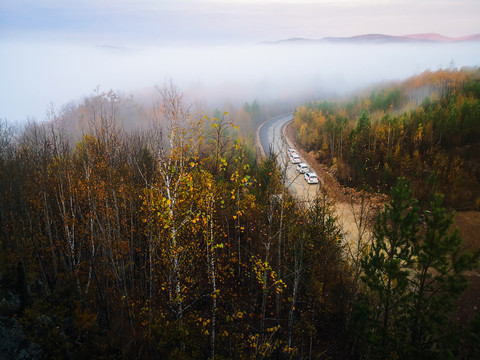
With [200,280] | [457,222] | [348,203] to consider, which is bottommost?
[457,222]

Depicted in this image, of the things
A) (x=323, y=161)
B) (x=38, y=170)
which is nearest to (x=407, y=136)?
(x=323, y=161)

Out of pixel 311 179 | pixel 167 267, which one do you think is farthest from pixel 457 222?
pixel 167 267

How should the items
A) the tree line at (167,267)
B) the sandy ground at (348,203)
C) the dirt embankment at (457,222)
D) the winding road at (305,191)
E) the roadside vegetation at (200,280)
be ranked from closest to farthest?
the roadside vegetation at (200,280) → the tree line at (167,267) → the winding road at (305,191) → the dirt embankment at (457,222) → the sandy ground at (348,203)

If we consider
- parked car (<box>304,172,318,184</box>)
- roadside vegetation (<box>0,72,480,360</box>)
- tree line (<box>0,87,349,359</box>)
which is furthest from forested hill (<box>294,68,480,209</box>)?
roadside vegetation (<box>0,72,480,360</box>)

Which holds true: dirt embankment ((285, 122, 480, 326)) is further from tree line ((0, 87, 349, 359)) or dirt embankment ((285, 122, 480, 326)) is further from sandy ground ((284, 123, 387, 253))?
tree line ((0, 87, 349, 359))

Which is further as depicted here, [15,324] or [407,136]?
[407,136]

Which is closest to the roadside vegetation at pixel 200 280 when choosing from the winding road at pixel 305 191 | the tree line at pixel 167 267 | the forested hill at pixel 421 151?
the tree line at pixel 167 267

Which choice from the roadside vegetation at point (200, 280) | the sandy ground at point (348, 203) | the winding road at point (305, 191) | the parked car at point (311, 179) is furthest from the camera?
the parked car at point (311, 179)

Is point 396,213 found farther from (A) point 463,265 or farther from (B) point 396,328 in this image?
(B) point 396,328

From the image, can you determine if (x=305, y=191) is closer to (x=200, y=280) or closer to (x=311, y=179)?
(x=311, y=179)

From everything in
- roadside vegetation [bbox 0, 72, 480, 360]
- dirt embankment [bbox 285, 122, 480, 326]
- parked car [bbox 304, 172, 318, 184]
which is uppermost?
roadside vegetation [bbox 0, 72, 480, 360]

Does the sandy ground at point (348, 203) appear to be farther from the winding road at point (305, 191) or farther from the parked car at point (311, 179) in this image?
the parked car at point (311, 179)
